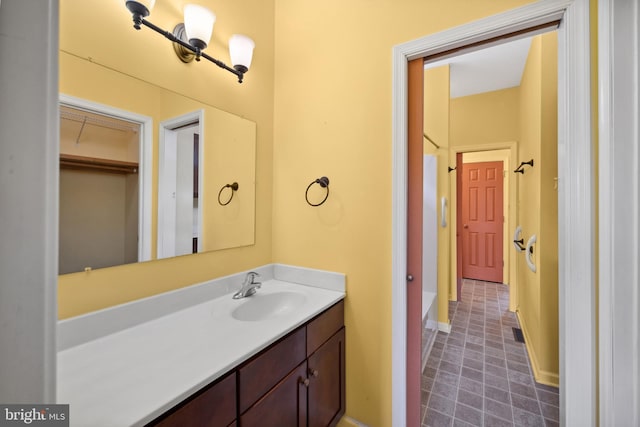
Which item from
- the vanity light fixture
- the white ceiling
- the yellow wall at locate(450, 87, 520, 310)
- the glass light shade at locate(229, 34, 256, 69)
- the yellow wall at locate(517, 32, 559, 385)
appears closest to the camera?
the vanity light fixture

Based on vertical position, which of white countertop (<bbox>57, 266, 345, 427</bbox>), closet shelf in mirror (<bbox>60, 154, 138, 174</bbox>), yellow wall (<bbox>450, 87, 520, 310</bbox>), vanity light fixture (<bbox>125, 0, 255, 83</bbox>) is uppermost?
yellow wall (<bbox>450, 87, 520, 310</bbox>)

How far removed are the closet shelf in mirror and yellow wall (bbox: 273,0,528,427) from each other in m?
0.85

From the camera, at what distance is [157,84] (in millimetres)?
1146

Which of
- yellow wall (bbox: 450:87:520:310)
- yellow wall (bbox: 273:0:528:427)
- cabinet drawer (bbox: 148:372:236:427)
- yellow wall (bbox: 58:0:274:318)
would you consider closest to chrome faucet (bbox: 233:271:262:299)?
yellow wall (bbox: 58:0:274:318)

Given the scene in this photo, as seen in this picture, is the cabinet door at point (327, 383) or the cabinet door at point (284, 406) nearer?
the cabinet door at point (284, 406)

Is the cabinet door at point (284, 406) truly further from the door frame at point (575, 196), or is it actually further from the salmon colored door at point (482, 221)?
the salmon colored door at point (482, 221)

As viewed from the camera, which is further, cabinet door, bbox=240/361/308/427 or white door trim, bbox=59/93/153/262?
white door trim, bbox=59/93/153/262

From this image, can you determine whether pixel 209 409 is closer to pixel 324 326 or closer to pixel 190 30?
pixel 324 326

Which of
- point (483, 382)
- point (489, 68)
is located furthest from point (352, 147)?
point (489, 68)

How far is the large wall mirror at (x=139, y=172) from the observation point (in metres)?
0.93

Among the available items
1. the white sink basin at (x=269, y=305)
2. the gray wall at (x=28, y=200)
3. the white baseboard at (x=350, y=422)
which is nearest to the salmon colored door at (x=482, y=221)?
the white baseboard at (x=350, y=422)

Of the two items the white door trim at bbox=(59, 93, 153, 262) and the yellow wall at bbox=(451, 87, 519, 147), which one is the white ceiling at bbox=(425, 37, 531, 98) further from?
the white door trim at bbox=(59, 93, 153, 262)

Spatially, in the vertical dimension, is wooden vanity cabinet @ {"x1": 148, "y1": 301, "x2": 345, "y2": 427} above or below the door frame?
below

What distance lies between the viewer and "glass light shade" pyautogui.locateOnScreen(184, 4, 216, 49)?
43.7 inches
